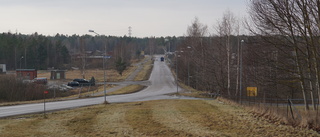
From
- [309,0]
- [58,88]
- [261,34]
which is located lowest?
[58,88]

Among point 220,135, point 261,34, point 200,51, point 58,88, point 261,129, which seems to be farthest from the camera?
point 200,51

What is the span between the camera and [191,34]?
65000 millimetres

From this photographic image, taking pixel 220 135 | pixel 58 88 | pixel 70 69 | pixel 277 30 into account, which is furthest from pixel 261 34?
pixel 70 69

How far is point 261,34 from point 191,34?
47.8 meters

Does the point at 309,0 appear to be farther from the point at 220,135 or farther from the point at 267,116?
the point at 220,135

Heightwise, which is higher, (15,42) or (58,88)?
(15,42)

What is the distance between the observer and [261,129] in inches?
521

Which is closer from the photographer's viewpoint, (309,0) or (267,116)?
(309,0)

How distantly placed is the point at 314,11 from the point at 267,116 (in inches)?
208

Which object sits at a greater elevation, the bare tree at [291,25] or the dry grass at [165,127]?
the bare tree at [291,25]

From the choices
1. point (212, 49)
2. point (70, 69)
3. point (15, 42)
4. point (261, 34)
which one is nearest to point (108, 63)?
point (70, 69)

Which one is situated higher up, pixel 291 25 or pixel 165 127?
pixel 291 25

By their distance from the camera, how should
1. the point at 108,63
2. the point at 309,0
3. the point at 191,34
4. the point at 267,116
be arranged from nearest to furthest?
the point at 309,0
the point at 267,116
the point at 191,34
the point at 108,63

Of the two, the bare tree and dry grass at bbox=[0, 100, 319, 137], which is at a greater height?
the bare tree
